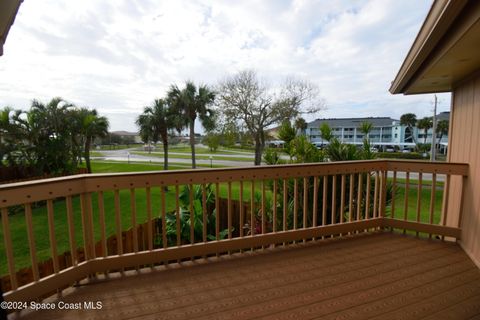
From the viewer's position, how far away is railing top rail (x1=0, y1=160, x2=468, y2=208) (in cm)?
182

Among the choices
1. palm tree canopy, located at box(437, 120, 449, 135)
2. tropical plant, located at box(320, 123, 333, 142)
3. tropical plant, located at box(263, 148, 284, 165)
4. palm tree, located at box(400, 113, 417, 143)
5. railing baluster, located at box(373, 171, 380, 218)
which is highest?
palm tree, located at box(400, 113, 417, 143)

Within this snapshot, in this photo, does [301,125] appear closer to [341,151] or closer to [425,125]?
[341,151]

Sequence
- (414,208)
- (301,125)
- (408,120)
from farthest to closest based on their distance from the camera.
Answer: (408,120) → (301,125) → (414,208)

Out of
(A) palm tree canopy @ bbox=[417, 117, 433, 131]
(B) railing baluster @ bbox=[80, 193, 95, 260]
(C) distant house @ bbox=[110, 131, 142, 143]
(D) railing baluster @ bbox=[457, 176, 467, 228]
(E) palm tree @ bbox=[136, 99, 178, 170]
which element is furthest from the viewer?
(A) palm tree canopy @ bbox=[417, 117, 433, 131]

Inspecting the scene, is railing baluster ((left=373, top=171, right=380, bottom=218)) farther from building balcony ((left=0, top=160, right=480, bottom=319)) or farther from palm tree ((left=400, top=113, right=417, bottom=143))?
palm tree ((left=400, top=113, right=417, bottom=143))

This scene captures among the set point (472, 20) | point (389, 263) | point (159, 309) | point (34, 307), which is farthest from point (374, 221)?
point (34, 307)

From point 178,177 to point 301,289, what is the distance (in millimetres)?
1447

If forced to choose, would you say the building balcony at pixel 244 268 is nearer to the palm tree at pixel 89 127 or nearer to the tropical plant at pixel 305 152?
the tropical plant at pixel 305 152

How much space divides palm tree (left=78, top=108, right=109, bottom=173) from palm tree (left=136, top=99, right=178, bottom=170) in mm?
3108

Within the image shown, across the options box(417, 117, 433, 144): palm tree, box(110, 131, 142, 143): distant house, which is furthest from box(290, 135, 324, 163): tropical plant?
box(417, 117, 433, 144): palm tree

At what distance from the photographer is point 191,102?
1539cm

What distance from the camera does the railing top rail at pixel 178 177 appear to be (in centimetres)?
182

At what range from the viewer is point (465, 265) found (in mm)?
2486

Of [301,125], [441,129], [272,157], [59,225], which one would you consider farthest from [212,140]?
[441,129]
